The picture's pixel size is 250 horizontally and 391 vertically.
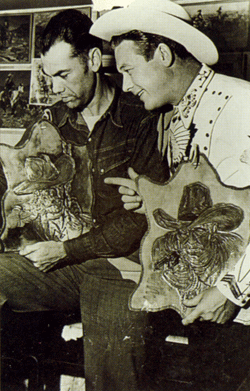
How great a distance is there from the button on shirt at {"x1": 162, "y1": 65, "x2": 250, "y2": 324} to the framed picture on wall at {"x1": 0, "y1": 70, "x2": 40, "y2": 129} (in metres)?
0.87

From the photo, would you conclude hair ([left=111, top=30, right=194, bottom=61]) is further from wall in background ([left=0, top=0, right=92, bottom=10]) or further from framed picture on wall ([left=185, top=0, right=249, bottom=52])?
wall in background ([left=0, top=0, right=92, bottom=10])

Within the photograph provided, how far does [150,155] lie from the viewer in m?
2.13

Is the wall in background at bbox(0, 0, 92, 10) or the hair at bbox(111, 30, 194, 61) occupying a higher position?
the wall in background at bbox(0, 0, 92, 10)

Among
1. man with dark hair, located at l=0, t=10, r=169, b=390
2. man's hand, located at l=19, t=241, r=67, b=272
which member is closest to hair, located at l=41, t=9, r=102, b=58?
man with dark hair, located at l=0, t=10, r=169, b=390

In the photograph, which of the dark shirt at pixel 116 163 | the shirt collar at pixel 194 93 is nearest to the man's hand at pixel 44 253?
the dark shirt at pixel 116 163

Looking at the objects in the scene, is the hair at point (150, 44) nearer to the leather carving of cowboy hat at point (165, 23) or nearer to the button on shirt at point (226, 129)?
the leather carving of cowboy hat at point (165, 23)

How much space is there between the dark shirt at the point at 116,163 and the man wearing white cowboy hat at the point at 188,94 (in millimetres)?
72

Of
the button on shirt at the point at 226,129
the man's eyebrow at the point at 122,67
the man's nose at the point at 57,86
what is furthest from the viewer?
the man's nose at the point at 57,86

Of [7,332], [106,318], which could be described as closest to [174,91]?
[106,318]

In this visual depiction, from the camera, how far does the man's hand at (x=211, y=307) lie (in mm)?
2061

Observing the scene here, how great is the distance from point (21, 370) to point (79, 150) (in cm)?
132

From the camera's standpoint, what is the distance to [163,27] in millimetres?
2035

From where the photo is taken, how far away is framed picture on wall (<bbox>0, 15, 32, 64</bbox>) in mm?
2314

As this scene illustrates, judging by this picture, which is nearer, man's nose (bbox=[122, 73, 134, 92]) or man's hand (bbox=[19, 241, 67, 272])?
man's nose (bbox=[122, 73, 134, 92])
